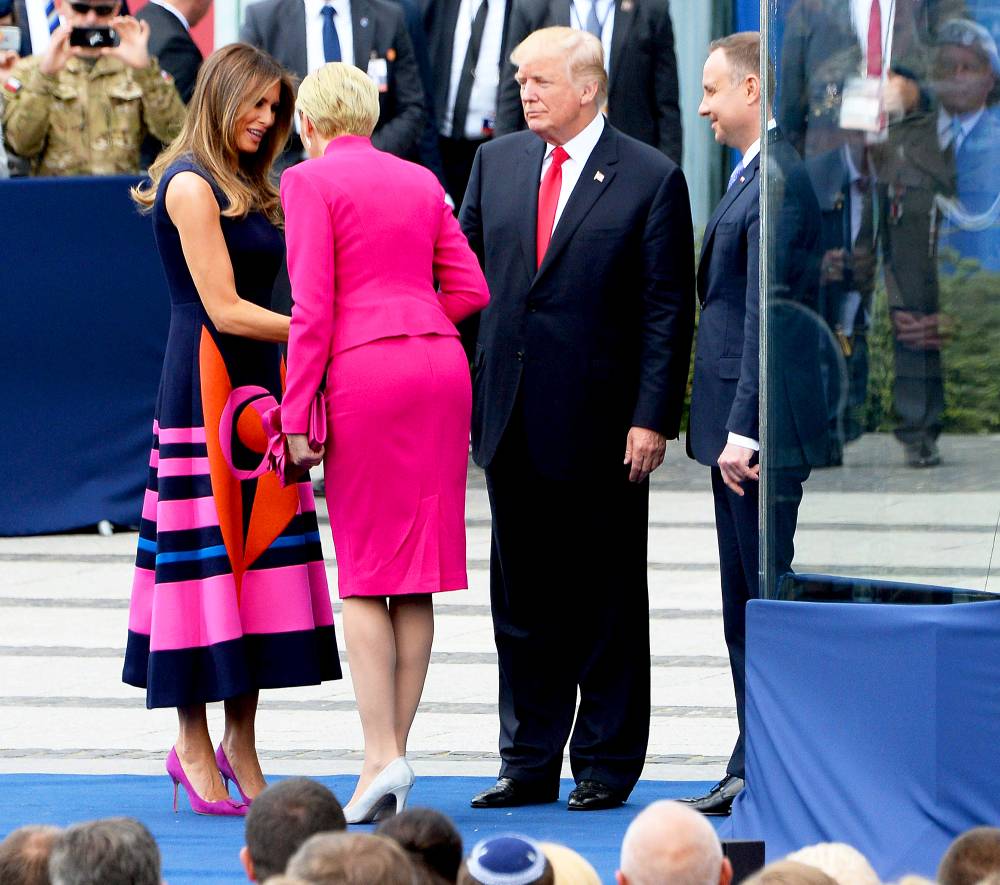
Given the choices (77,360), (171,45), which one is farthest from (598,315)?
(171,45)

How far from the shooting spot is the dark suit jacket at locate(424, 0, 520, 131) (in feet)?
38.9

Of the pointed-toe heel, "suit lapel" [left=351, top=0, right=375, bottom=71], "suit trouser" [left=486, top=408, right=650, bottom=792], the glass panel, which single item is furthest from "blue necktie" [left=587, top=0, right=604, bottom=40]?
the pointed-toe heel

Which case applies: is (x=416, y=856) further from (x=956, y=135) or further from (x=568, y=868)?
(x=956, y=135)

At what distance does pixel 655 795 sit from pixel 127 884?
2.92 metres

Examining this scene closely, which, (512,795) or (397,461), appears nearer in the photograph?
(397,461)

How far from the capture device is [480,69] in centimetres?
1170

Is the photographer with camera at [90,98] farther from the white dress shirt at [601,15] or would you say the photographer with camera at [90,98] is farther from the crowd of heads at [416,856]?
the crowd of heads at [416,856]

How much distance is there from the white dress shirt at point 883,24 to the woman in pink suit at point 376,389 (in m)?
1.26

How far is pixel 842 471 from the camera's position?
5.04 meters

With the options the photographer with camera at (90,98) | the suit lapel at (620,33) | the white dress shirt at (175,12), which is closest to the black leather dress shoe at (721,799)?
the photographer with camera at (90,98)

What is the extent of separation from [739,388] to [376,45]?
5793 mm

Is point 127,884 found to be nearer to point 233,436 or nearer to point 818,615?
point 818,615

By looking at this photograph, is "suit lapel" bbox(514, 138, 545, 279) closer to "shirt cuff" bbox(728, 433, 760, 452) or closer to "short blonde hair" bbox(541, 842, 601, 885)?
"shirt cuff" bbox(728, 433, 760, 452)

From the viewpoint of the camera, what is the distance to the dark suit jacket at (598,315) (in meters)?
5.87
